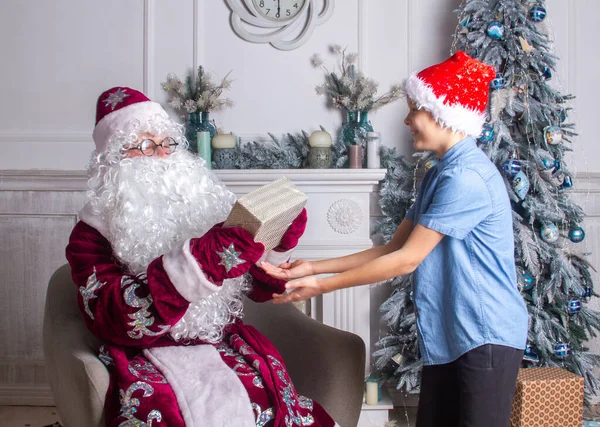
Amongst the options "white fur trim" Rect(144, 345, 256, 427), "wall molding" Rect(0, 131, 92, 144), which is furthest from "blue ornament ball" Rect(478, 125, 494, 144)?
"wall molding" Rect(0, 131, 92, 144)

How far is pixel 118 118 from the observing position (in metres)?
1.98

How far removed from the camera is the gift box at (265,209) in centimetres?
153

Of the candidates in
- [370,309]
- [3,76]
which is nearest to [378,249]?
[370,309]

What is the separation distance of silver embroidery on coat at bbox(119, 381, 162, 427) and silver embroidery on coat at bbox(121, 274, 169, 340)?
0.45ft

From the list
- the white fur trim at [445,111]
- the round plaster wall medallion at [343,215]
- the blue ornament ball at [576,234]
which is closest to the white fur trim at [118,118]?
the white fur trim at [445,111]

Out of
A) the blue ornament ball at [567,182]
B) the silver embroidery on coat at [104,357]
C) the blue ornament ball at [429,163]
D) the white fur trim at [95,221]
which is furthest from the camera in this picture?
the blue ornament ball at [429,163]

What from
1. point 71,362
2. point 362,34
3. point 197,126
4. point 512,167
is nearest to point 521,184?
point 512,167

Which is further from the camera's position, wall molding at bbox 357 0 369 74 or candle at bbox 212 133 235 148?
wall molding at bbox 357 0 369 74

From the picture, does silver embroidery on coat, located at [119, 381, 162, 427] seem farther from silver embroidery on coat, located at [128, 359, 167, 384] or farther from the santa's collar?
the santa's collar

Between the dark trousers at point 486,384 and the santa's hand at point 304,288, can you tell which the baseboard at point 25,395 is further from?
the dark trousers at point 486,384

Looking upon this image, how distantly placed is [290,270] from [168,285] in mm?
421

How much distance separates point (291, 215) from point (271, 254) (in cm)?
31

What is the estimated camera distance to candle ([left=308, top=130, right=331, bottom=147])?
3316mm

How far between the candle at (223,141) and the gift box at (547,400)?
6.36 ft
